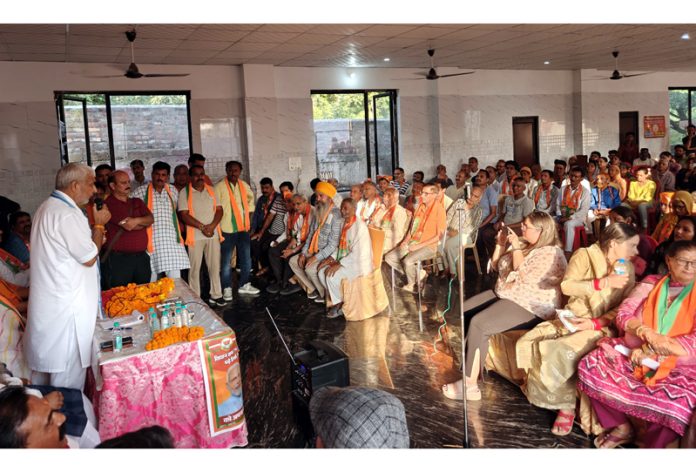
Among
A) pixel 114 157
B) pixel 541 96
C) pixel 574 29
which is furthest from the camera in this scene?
pixel 541 96

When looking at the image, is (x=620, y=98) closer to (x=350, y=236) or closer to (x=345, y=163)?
(x=345, y=163)

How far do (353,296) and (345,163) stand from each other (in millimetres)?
6044

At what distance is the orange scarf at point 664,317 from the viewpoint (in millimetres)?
2656

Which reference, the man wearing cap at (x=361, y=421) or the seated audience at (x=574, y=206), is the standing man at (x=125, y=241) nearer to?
the man wearing cap at (x=361, y=421)

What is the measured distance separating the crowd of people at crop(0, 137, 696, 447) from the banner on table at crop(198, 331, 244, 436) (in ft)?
1.86

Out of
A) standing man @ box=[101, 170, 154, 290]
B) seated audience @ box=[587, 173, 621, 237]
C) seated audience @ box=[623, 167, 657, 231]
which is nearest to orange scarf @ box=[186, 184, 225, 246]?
standing man @ box=[101, 170, 154, 290]

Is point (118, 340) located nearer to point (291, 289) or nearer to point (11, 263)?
point (11, 263)

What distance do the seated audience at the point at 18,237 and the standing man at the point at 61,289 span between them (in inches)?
61.6

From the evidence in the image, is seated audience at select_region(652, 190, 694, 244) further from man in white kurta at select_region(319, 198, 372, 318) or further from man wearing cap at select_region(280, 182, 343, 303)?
man wearing cap at select_region(280, 182, 343, 303)

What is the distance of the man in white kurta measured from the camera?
207 inches

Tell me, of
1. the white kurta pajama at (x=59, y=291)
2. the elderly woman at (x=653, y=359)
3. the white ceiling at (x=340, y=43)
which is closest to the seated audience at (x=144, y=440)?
the white kurta pajama at (x=59, y=291)

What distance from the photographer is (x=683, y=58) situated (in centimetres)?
1139
